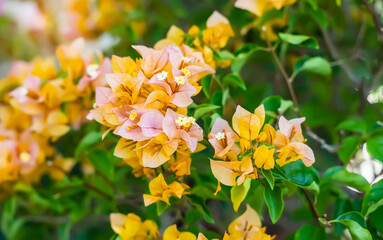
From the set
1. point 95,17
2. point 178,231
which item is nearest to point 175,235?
point 178,231

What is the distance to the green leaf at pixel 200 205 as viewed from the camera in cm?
68

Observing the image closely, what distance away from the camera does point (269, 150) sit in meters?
0.57

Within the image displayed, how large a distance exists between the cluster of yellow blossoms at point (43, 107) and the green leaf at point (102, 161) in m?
0.08

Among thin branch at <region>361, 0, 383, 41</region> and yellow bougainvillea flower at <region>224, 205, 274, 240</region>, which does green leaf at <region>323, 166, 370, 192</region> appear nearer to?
yellow bougainvillea flower at <region>224, 205, 274, 240</region>

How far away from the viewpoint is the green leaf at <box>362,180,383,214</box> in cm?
66

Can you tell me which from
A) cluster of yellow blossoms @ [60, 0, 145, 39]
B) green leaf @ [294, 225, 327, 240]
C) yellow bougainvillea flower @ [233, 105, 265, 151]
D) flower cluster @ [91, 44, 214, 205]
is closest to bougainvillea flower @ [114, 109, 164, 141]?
flower cluster @ [91, 44, 214, 205]

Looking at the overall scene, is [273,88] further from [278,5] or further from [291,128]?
[291,128]

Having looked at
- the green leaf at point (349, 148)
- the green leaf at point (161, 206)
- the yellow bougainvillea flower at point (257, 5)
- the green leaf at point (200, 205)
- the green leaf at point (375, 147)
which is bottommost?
the green leaf at point (200, 205)

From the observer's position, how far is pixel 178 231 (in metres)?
0.68

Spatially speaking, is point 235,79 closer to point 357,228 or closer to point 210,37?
point 210,37

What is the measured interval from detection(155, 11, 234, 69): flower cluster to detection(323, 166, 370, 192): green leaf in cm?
29

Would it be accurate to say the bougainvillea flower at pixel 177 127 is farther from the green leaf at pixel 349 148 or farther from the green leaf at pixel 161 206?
the green leaf at pixel 349 148

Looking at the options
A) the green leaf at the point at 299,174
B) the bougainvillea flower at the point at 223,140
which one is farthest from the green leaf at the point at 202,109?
the green leaf at the point at 299,174

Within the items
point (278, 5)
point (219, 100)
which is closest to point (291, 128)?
point (219, 100)
